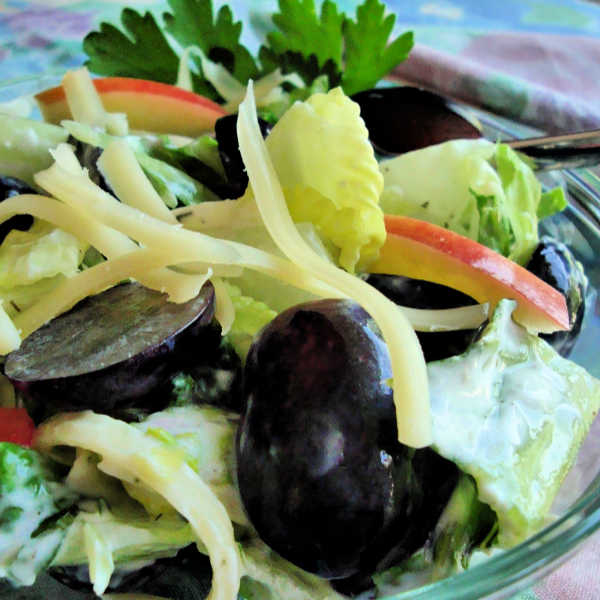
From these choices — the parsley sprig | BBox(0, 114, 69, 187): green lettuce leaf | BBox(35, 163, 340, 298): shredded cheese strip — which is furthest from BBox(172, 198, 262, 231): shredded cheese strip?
the parsley sprig

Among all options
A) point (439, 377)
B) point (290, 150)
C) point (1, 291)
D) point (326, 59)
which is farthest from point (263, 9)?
point (439, 377)

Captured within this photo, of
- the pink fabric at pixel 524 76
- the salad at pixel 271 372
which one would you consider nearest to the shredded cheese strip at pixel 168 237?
the salad at pixel 271 372

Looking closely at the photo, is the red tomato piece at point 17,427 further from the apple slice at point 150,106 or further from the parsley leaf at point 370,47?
the parsley leaf at point 370,47

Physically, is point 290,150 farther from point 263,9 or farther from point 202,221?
point 263,9

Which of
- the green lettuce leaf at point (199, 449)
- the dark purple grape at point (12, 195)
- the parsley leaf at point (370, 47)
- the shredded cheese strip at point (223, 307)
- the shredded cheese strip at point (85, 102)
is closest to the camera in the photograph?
the green lettuce leaf at point (199, 449)

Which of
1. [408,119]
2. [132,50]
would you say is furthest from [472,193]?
[132,50]

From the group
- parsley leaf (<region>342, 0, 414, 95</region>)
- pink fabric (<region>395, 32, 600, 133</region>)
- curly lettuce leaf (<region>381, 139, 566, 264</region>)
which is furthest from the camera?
pink fabric (<region>395, 32, 600, 133</region>)

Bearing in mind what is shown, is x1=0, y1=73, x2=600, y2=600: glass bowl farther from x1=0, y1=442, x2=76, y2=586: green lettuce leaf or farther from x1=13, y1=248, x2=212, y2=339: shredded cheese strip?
x1=13, y1=248, x2=212, y2=339: shredded cheese strip
